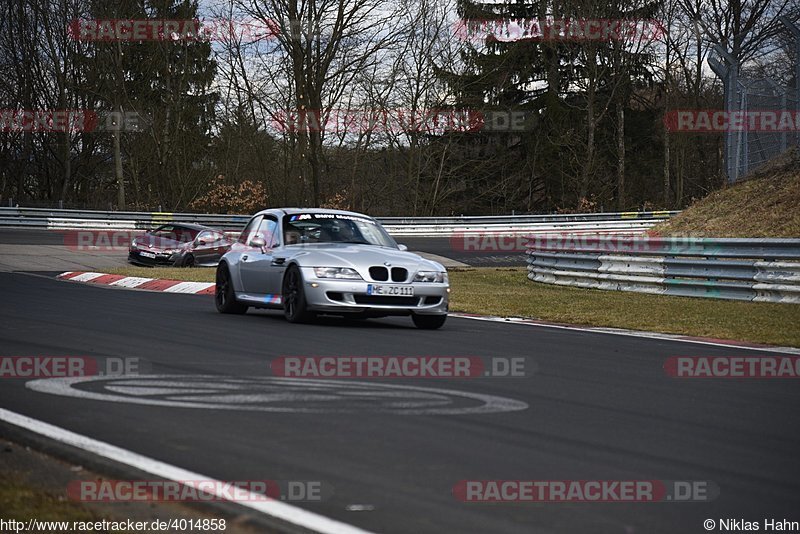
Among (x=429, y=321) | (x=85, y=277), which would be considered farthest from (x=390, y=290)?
(x=85, y=277)

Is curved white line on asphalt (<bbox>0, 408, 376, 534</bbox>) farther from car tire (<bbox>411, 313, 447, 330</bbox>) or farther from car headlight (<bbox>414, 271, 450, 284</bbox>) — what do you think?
car tire (<bbox>411, 313, 447, 330</bbox>)

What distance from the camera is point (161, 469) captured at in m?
5.14

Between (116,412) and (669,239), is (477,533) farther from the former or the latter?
(669,239)

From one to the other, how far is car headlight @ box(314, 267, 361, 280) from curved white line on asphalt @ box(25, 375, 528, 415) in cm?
466

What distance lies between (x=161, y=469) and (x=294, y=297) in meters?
8.21

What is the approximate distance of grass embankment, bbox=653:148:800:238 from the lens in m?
24.1

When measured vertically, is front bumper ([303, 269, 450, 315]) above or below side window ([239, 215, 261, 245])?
below

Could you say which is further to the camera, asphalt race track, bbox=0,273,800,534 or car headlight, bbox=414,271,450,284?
car headlight, bbox=414,271,450,284

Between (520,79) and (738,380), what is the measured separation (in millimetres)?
49658

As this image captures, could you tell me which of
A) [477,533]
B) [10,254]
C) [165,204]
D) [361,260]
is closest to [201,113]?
[165,204]

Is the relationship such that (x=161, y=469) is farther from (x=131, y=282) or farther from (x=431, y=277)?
(x=131, y=282)

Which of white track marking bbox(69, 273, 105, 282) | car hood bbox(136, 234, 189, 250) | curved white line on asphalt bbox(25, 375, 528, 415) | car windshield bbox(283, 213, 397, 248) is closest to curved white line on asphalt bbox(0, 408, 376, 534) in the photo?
curved white line on asphalt bbox(25, 375, 528, 415)

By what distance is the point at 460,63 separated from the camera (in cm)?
5553

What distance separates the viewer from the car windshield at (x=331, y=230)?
14.3m
